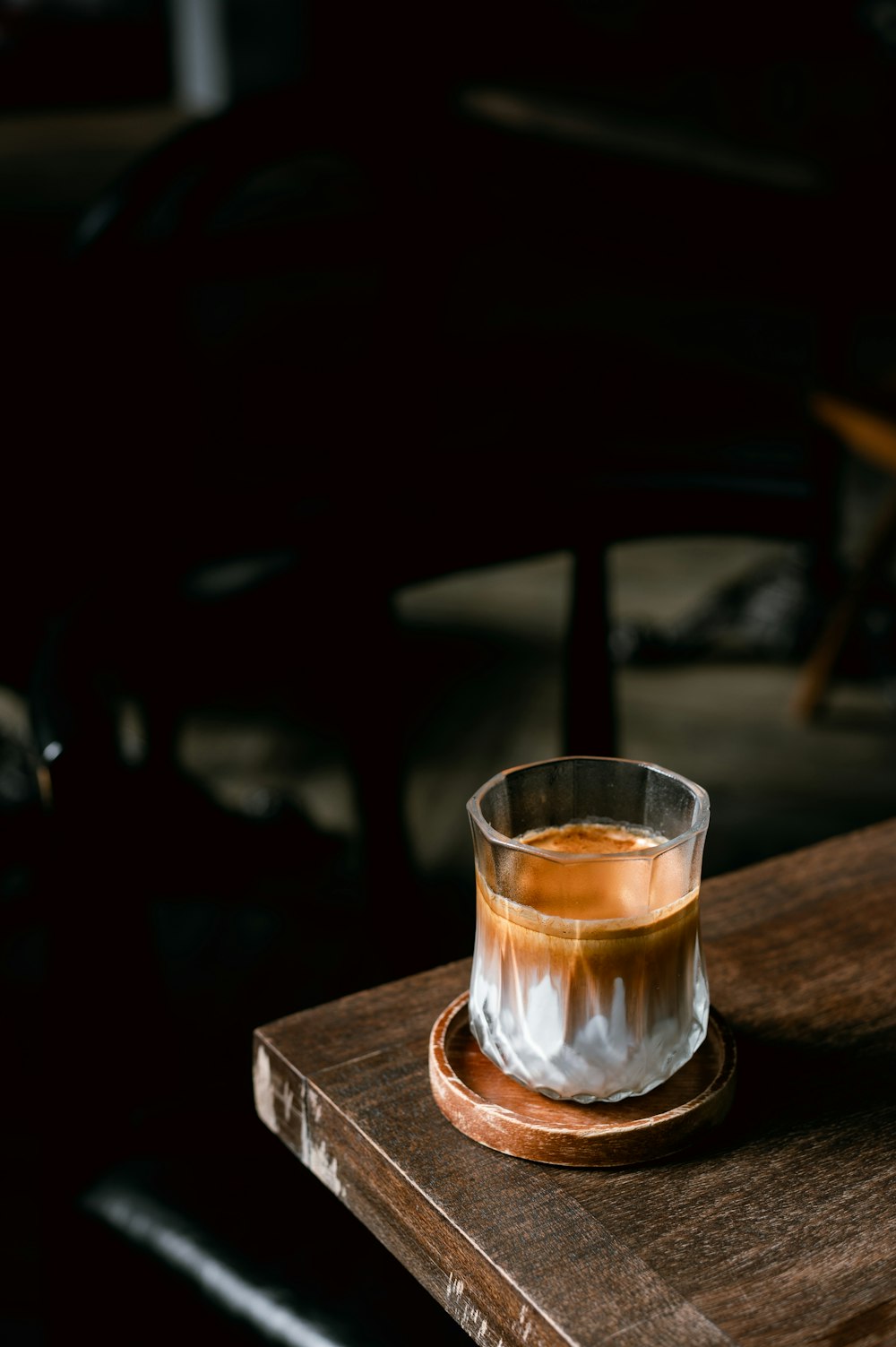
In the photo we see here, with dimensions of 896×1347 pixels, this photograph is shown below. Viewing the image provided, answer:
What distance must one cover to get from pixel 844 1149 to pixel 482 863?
A: 0.53ft

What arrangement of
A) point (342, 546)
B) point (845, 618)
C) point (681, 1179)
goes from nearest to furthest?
point (681, 1179), point (342, 546), point (845, 618)

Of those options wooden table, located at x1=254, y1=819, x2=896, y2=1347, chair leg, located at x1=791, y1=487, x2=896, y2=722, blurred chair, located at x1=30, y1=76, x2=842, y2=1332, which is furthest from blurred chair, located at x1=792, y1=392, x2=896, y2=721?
wooden table, located at x1=254, y1=819, x2=896, y2=1347

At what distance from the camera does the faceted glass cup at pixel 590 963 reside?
19.6 inches

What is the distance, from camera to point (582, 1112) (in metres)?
0.50

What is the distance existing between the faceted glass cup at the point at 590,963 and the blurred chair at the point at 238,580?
0.28 metres

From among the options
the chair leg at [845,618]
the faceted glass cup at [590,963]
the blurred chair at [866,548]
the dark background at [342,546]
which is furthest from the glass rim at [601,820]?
the chair leg at [845,618]

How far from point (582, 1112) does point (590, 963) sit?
0.05 meters

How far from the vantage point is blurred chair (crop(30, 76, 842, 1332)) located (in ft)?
2.52

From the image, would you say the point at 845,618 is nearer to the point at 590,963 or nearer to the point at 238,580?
the point at 238,580

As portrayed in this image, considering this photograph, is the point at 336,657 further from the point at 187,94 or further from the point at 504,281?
the point at 187,94

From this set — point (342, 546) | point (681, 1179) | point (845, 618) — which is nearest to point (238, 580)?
point (342, 546)

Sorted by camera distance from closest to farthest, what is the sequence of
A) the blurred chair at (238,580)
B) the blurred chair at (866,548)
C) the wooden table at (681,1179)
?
the wooden table at (681,1179), the blurred chair at (238,580), the blurred chair at (866,548)

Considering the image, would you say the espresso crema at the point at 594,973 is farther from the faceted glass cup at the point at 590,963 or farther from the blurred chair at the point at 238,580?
the blurred chair at the point at 238,580

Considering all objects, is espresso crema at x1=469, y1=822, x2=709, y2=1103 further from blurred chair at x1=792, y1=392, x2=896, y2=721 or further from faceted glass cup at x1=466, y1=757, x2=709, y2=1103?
blurred chair at x1=792, y1=392, x2=896, y2=721
